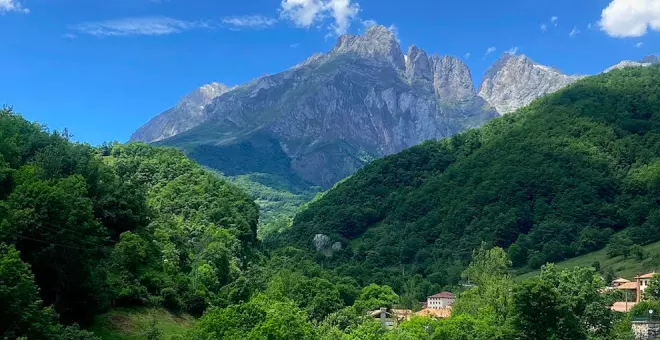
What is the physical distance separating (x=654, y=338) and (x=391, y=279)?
3040 inches

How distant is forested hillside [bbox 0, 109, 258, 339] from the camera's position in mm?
35688

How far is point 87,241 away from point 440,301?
75.5 m

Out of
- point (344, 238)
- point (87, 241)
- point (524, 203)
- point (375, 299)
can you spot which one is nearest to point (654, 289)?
point (375, 299)

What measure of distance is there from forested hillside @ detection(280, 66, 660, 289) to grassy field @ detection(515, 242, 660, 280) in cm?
423

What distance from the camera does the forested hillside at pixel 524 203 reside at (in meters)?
142

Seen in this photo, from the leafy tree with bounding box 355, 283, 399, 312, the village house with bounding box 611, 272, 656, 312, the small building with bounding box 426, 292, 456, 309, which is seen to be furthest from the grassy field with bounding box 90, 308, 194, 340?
the small building with bounding box 426, 292, 456, 309

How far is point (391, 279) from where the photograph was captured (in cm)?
13238

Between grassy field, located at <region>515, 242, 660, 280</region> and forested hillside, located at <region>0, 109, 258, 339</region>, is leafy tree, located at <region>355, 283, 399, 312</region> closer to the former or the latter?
forested hillside, located at <region>0, 109, 258, 339</region>

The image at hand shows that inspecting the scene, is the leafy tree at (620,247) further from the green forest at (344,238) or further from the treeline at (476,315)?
the treeline at (476,315)

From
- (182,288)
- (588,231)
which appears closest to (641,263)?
(588,231)

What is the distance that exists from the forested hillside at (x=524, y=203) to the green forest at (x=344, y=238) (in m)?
0.51

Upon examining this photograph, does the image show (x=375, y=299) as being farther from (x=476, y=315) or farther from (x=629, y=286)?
(x=629, y=286)

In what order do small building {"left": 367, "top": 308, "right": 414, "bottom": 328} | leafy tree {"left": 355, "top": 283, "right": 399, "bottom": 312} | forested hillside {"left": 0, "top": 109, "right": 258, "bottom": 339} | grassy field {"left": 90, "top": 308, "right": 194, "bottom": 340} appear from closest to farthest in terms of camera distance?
forested hillside {"left": 0, "top": 109, "right": 258, "bottom": 339}
grassy field {"left": 90, "top": 308, "right": 194, "bottom": 340}
small building {"left": 367, "top": 308, "right": 414, "bottom": 328}
leafy tree {"left": 355, "top": 283, "right": 399, "bottom": 312}

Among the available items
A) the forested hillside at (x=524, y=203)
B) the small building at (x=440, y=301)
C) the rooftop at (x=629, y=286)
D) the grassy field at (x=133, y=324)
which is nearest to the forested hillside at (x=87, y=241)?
the grassy field at (x=133, y=324)
